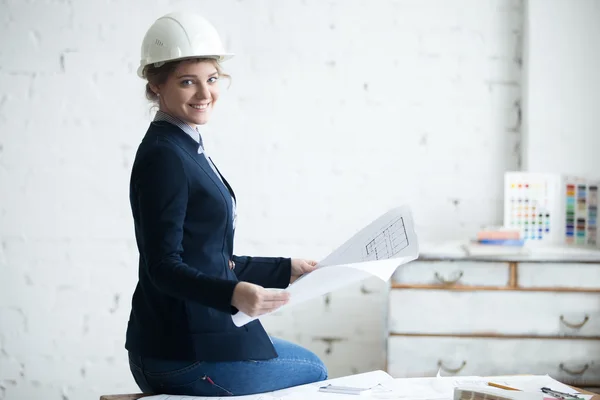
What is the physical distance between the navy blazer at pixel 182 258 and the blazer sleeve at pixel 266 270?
20 centimetres

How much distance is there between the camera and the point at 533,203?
2.80 metres

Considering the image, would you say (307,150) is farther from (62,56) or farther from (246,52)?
(62,56)

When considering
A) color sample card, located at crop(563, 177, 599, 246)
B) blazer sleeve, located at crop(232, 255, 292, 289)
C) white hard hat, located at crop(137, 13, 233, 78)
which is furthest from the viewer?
color sample card, located at crop(563, 177, 599, 246)

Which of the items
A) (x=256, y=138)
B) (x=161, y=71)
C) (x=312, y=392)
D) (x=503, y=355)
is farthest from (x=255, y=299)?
(x=256, y=138)

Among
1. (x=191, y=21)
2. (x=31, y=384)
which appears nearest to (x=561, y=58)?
(x=191, y=21)

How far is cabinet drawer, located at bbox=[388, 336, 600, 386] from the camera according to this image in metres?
2.52

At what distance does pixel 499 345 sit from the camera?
2521 mm

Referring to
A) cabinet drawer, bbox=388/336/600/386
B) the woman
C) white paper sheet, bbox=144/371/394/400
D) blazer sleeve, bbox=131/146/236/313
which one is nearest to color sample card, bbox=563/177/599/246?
cabinet drawer, bbox=388/336/600/386

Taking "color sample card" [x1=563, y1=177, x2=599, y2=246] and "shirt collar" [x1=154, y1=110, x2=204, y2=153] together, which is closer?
"shirt collar" [x1=154, y1=110, x2=204, y2=153]

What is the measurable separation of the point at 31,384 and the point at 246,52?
157 cm

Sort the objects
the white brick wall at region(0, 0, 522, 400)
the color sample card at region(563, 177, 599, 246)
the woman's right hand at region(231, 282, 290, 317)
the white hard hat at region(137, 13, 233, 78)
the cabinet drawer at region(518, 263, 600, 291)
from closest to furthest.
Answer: the woman's right hand at region(231, 282, 290, 317)
the white hard hat at region(137, 13, 233, 78)
the cabinet drawer at region(518, 263, 600, 291)
the color sample card at region(563, 177, 599, 246)
the white brick wall at region(0, 0, 522, 400)

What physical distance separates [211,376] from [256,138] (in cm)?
151

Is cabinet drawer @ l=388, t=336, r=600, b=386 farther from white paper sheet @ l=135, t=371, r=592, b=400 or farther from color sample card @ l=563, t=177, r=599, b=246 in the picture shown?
white paper sheet @ l=135, t=371, r=592, b=400

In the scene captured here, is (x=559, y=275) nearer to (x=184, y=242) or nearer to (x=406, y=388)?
(x=406, y=388)
